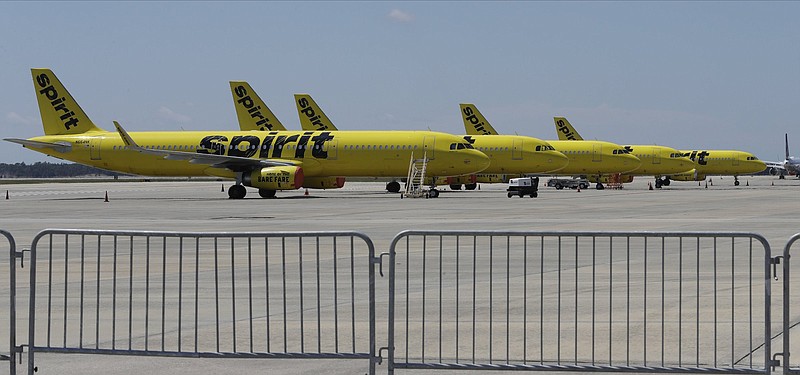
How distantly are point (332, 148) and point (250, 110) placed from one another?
2120 centimetres

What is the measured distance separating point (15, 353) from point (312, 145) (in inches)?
1948

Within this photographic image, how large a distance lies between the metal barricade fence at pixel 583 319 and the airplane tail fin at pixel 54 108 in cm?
4975

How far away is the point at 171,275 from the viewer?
54.3ft

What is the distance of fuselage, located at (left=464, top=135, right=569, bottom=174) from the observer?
67.3 meters

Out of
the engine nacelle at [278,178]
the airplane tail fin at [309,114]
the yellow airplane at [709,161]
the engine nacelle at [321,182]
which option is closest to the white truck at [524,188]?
the engine nacelle at [321,182]

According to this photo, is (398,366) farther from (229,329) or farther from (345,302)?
(345,302)

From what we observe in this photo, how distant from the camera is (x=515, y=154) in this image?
2653 inches

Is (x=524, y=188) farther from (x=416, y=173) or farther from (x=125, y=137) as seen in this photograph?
(x=125, y=137)

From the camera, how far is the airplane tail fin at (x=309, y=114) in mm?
83250

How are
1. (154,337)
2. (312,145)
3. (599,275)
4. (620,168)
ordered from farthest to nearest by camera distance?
(620,168)
(312,145)
(599,275)
(154,337)

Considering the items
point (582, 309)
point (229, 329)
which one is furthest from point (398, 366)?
point (582, 309)

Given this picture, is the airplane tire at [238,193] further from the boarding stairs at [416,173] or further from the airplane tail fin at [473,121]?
the airplane tail fin at [473,121]

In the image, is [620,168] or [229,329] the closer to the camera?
[229,329]

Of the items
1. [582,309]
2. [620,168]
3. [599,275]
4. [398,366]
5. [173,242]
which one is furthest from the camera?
[620,168]
